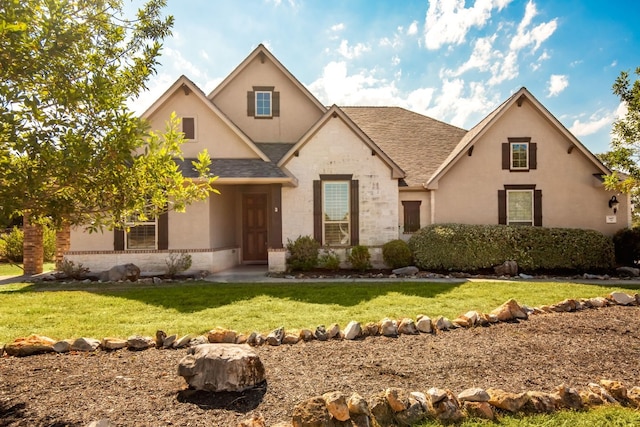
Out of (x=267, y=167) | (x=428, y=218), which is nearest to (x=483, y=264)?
(x=428, y=218)

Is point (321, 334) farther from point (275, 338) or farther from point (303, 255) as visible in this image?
point (303, 255)

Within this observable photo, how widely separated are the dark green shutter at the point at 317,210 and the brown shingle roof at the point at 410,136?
3.93m

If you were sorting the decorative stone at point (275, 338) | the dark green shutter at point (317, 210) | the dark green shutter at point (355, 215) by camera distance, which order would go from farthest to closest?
the dark green shutter at point (355, 215), the dark green shutter at point (317, 210), the decorative stone at point (275, 338)

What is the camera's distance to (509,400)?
3213 millimetres

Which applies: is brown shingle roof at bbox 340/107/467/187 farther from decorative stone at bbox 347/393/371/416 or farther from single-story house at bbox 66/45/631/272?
decorative stone at bbox 347/393/371/416

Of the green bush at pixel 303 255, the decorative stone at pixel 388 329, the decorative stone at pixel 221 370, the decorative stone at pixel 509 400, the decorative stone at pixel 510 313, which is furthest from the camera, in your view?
the green bush at pixel 303 255

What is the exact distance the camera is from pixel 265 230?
48.8 feet

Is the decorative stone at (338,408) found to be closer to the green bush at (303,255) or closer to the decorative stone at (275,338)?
the decorative stone at (275,338)

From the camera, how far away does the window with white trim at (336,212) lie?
13539mm

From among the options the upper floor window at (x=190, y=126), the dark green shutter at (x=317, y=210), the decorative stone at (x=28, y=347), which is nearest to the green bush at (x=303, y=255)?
the dark green shutter at (x=317, y=210)

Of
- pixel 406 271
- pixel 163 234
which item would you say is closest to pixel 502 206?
pixel 406 271

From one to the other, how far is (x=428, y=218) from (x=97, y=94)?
13.2m

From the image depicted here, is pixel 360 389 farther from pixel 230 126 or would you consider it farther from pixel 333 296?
pixel 230 126

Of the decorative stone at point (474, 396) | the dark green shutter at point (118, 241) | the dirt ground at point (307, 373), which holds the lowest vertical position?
the dirt ground at point (307, 373)
